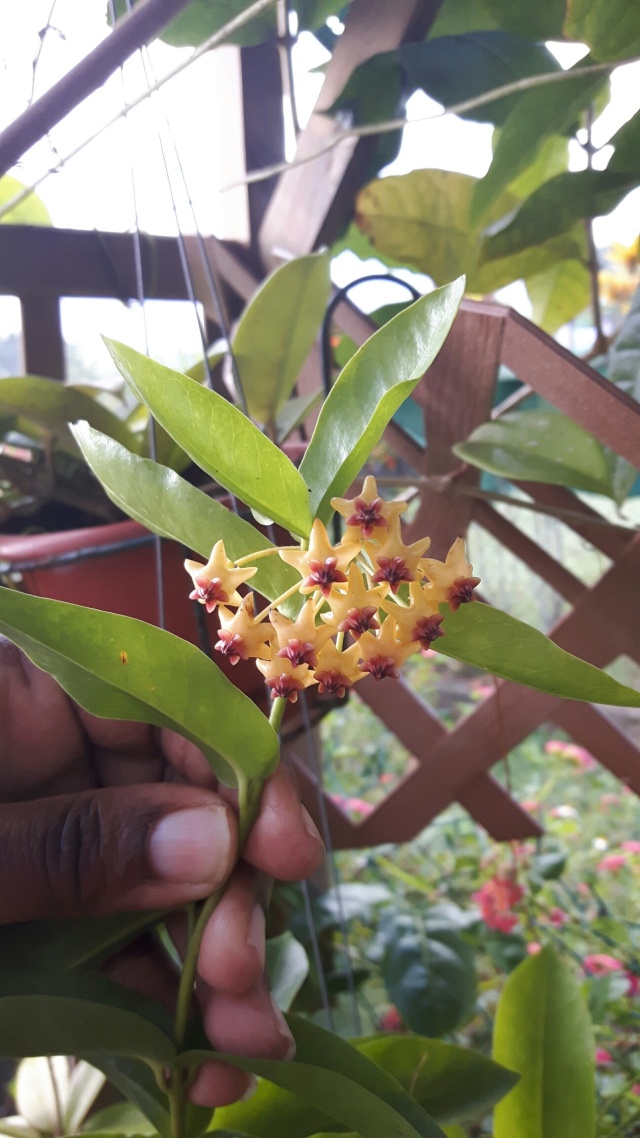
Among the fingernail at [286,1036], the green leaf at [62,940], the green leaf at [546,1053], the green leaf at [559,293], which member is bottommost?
the green leaf at [546,1053]

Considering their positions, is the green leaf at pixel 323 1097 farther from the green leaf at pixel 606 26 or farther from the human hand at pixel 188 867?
the green leaf at pixel 606 26

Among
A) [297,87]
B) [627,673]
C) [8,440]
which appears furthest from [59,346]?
[627,673]

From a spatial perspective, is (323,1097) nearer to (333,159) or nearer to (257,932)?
(257,932)

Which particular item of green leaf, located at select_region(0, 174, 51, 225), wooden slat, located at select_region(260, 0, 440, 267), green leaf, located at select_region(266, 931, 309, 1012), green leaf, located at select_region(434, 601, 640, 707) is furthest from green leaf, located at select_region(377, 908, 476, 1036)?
green leaf, located at select_region(0, 174, 51, 225)

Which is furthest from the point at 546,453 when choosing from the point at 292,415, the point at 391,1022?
the point at 391,1022

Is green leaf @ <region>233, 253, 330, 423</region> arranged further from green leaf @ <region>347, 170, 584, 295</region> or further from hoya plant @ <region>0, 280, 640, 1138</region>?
hoya plant @ <region>0, 280, 640, 1138</region>

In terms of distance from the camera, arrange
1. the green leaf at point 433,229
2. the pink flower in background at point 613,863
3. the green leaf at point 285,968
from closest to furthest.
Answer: the green leaf at point 285,968
the green leaf at point 433,229
the pink flower in background at point 613,863

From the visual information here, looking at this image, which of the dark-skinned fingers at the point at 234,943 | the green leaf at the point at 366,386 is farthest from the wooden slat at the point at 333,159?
the dark-skinned fingers at the point at 234,943
